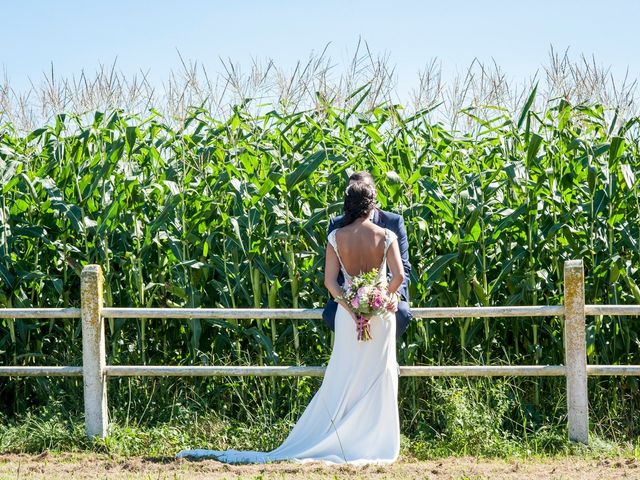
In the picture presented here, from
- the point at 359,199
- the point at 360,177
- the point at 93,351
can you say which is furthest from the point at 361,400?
the point at 93,351

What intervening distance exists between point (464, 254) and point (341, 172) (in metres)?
1.22

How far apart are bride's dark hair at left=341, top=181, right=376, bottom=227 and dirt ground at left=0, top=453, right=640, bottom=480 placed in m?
1.75

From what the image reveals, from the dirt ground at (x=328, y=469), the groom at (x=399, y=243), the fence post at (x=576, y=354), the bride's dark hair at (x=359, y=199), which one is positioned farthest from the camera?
the fence post at (x=576, y=354)

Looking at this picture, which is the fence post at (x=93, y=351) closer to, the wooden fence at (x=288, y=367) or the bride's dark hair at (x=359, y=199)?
the wooden fence at (x=288, y=367)

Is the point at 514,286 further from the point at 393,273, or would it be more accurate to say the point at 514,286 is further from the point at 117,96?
the point at 117,96

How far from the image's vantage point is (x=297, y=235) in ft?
27.2

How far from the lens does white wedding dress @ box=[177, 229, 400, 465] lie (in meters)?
7.10

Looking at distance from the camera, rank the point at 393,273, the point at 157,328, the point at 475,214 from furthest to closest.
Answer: the point at 157,328 < the point at 475,214 < the point at 393,273

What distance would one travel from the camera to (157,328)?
8.69 m

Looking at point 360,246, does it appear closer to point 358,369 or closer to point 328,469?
point 358,369

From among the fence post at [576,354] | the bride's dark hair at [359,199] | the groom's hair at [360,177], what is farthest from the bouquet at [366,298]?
the fence post at [576,354]

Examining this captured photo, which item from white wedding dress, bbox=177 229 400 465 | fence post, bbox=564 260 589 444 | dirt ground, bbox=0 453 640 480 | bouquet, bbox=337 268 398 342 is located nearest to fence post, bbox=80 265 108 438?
dirt ground, bbox=0 453 640 480

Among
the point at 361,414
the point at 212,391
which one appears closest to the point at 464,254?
the point at 361,414

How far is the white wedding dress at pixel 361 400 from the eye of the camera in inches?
279
